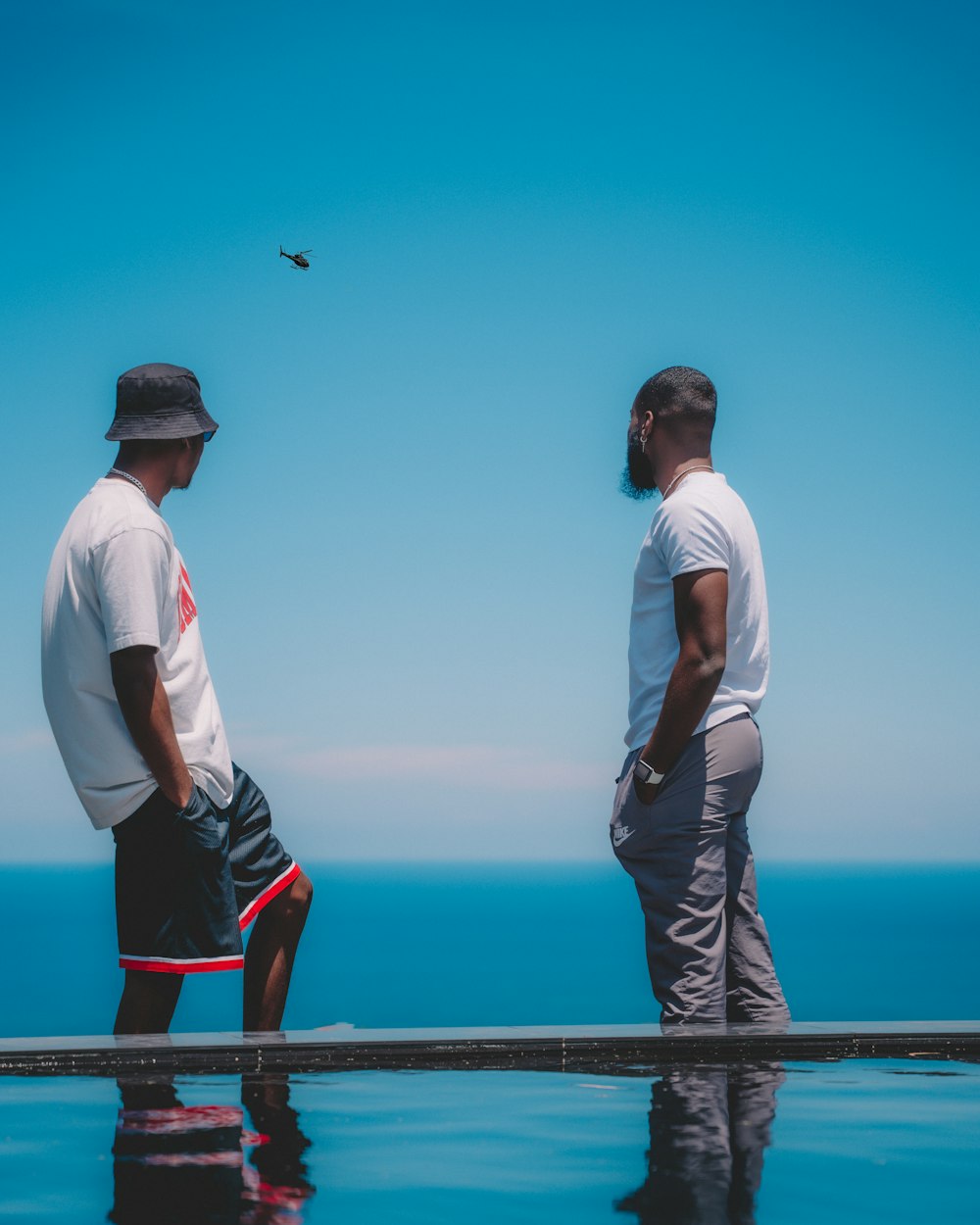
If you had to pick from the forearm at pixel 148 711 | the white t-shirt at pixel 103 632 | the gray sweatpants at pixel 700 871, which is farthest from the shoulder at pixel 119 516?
the gray sweatpants at pixel 700 871

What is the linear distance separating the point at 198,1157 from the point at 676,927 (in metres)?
1.54

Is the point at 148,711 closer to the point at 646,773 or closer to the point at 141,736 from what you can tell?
the point at 141,736

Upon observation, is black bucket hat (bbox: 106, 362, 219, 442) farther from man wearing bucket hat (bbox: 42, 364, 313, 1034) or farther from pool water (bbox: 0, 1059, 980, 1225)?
pool water (bbox: 0, 1059, 980, 1225)

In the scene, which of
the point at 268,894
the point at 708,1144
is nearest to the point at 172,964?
the point at 268,894

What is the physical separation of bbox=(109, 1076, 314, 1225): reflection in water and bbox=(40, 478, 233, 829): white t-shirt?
0.74 meters

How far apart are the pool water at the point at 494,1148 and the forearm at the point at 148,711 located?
0.69 metres

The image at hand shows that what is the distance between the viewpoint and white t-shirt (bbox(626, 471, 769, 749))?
3344 mm

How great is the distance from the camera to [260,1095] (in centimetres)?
254

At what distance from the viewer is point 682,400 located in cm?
356

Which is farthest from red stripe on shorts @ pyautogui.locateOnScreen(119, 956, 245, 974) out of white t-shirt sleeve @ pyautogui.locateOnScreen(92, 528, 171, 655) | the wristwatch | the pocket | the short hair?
the short hair

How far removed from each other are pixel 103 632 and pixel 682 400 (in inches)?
63.5

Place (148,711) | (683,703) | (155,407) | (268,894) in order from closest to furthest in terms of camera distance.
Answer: (148,711) < (683,703) < (155,407) < (268,894)

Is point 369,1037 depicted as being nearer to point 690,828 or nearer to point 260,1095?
point 260,1095

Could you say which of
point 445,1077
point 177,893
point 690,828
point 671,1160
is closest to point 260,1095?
point 445,1077
